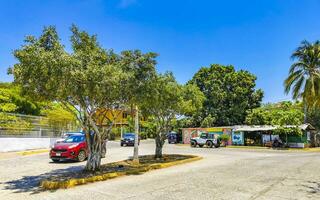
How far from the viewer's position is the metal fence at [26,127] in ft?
76.5

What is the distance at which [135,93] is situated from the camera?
466 inches

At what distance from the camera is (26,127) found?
2548 centimetres

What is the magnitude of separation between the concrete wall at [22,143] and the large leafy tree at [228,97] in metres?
25.2

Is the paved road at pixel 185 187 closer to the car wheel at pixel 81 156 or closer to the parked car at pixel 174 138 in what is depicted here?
the car wheel at pixel 81 156

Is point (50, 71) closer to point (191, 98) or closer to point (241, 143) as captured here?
point (191, 98)

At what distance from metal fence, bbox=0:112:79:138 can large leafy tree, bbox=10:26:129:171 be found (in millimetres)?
14906

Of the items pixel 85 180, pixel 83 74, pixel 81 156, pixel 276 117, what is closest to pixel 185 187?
pixel 85 180

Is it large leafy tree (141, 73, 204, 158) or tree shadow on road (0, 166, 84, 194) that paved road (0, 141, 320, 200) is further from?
large leafy tree (141, 73, 204, 158)

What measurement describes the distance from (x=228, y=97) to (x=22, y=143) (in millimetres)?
31950

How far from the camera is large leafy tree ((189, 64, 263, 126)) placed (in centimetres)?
4622

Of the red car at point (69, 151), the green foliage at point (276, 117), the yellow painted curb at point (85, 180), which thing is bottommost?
the yellow painted curb at point (85, 180)

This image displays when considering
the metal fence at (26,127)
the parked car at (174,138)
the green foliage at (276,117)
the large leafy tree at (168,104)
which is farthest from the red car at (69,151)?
the parked car at (174,138)

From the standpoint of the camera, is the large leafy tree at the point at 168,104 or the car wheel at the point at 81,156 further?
the car wheel at the point at 81,156

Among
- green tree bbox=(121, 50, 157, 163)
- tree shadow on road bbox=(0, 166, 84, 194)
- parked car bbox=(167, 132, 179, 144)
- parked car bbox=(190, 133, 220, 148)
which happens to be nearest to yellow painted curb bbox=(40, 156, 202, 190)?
tree shadow on road bbox=(0, 166, 84, 194)
